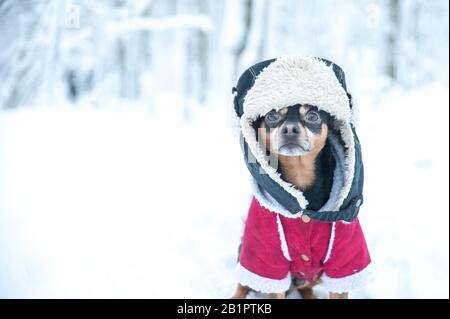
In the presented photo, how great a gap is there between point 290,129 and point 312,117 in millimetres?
142

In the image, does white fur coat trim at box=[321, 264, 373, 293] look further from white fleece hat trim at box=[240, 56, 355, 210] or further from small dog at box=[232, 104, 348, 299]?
white fleece hat trim at box=[240, 56, 355, 210]

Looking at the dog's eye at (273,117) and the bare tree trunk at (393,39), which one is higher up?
the bare tree trunk at (393,39)

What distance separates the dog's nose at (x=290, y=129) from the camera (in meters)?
1.66

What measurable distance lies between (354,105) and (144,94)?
10308 millimetres

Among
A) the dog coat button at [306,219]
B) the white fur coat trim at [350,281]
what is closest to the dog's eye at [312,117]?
the dog coat button at [306,219]

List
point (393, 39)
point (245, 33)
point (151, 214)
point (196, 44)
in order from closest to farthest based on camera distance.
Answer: point (151, 214) → point (245, 33) → point (196, 44) → point (393, 39)

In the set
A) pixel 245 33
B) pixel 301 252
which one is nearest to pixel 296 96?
pixel 301 252

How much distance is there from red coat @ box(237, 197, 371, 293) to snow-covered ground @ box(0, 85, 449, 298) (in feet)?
1.50

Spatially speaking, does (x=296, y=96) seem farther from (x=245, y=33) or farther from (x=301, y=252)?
(x=245, y=33)

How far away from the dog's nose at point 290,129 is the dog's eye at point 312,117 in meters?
0.09

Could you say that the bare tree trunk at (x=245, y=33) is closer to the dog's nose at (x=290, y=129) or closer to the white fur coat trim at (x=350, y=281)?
the dog's nose at (x=290, y=129)

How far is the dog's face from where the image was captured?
1676 mm

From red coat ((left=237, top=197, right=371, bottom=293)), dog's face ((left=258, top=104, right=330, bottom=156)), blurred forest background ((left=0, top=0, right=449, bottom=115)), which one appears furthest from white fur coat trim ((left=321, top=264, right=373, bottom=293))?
blurred forest background ((left=0, top=0, right=449, bottom=115))

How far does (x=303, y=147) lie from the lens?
1684mm
